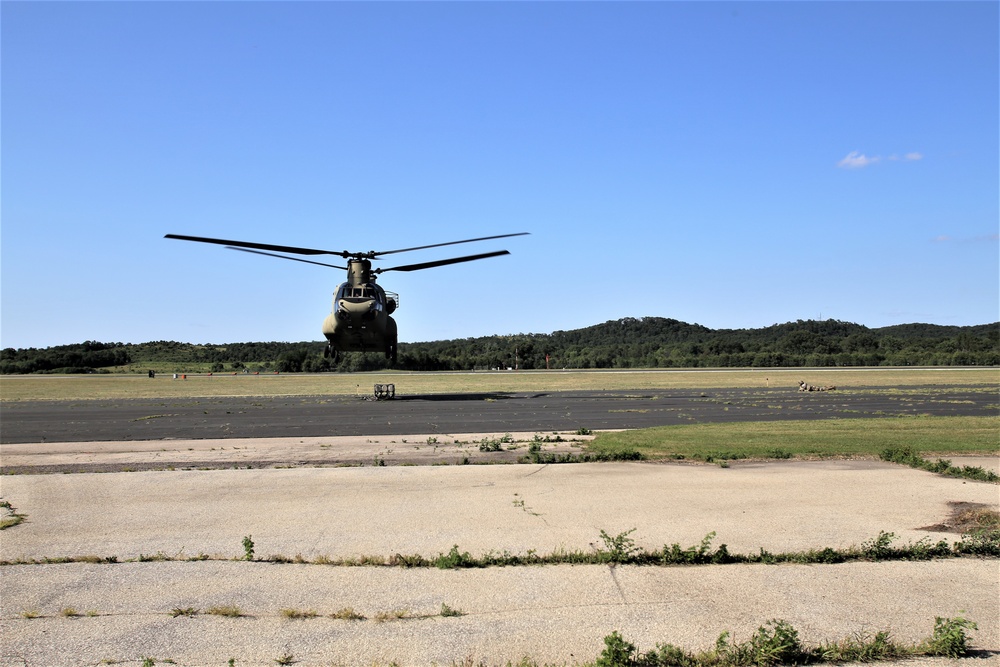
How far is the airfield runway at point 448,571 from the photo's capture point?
6.37m

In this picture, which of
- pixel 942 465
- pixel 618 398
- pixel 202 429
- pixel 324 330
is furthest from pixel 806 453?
pixel 324 330

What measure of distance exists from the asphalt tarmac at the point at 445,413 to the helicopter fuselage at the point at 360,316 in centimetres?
330

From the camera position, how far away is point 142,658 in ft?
19.6

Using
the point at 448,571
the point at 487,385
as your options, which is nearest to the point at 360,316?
the point at 487,385

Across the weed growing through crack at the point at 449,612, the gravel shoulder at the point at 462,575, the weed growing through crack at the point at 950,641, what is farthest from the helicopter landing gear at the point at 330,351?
the weed growing through crack at the point at 950,641

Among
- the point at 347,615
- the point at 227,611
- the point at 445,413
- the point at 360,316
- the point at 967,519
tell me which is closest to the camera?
the point at 347,615

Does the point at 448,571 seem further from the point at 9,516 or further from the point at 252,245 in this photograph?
the point at 252,245

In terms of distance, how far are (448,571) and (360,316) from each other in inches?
1088

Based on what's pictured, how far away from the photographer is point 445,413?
102 ft

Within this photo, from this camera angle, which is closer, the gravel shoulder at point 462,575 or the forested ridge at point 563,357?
the gravel shoulder at point 462,575

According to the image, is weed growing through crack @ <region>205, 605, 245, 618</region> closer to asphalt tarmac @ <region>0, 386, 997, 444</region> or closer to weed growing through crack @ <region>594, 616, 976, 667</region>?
weed growing through crack @ <region>594, 616, 976, 667</region>

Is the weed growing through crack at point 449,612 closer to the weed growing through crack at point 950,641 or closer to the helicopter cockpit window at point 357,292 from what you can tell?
the weed growing through crack at point 950,641

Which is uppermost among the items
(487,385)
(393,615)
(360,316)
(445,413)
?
(360,316)

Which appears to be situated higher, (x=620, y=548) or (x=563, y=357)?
(x=563, y=357)
